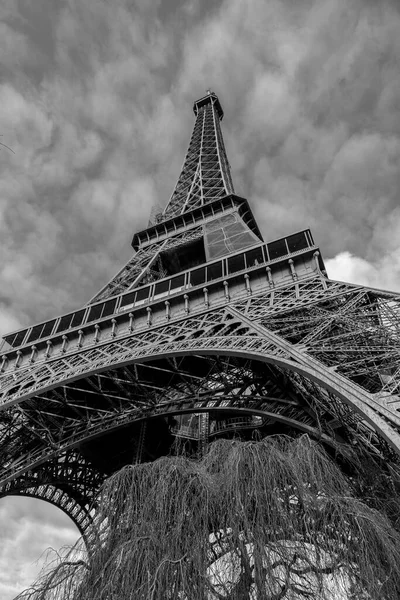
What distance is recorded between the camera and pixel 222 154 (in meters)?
48.4

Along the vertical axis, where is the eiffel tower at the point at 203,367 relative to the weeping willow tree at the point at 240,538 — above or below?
above

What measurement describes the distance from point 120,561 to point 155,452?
1990 centimetres

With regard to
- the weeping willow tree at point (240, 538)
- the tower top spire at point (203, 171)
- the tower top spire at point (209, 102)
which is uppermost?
the tower top spire at point (209, 102)

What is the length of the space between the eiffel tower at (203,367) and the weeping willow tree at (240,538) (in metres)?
1.22

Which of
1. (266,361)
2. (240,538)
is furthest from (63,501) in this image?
(240,538)

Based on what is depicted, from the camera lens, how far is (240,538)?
6.28 m

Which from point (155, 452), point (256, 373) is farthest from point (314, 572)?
point (155, 452)

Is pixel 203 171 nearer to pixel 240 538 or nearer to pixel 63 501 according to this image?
pixel 63 501

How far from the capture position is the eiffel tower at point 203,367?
10945 millimetres

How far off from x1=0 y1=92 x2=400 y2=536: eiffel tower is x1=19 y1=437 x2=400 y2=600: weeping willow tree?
1.22 metres

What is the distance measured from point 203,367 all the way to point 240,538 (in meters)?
12.7

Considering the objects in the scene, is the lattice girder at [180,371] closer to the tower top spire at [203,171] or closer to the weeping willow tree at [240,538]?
the weeping willow tree at [240,538]

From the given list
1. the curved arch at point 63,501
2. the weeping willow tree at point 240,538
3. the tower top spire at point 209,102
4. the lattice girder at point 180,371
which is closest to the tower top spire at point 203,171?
the tower top spire at point 209,102

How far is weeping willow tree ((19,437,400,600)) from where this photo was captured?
5.72 m
